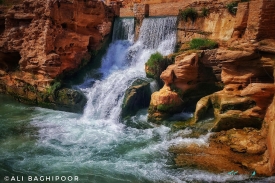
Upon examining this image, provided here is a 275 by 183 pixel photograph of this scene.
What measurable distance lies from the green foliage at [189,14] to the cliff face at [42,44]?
4326 millimetres

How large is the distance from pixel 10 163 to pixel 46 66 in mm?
5284

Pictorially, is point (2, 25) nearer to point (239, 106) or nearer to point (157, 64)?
point (157, 64)

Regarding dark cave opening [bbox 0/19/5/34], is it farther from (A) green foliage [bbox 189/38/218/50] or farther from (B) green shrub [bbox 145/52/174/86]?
(A) green foliage [bbox 189/38/218/50]

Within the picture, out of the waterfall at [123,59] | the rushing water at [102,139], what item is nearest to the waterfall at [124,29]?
the waterfall at [123,59]

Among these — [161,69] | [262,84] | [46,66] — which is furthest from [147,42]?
[262,84]

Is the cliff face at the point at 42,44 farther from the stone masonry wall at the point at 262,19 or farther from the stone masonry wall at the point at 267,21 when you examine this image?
the stone masonry wall at the point at 267,21

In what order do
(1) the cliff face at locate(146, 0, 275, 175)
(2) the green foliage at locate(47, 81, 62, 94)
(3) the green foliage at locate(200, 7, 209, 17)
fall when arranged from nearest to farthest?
(1) the cliff face at locate(146, 0, 275, 175) → (2) the green foliage at locate(47, 81, 62, 94) → (3) the green foliage at locate(200, 7, 209, 17)

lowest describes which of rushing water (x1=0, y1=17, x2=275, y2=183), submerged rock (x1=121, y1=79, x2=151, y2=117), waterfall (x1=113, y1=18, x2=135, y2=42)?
rushing water (x1=0, y1=17, x2=275, y2=183)

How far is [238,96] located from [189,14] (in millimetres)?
5518

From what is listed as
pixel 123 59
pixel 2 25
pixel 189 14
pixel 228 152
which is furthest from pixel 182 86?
pixel 2 25

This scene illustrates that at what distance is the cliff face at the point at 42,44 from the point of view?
10.9 meters

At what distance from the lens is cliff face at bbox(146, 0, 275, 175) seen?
617 cm

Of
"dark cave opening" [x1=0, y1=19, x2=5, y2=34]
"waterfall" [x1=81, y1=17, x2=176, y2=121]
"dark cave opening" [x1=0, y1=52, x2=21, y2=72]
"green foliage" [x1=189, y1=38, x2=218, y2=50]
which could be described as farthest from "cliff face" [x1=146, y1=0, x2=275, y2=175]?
"dark cave opening" [x1=0, y1=19, x2=5, y2=34]

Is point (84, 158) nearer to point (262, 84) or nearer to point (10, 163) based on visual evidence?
point (10, 163)
